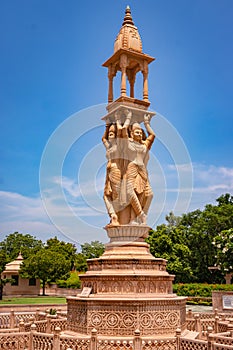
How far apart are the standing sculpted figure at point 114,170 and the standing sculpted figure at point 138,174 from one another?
0.27 meters

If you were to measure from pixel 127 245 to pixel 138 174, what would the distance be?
8.39ft

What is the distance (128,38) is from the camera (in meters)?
15.4

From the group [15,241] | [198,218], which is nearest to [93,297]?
[198,218]

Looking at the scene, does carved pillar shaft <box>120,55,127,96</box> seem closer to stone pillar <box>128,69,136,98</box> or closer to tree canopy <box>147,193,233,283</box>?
stone pillar <box>128,69,136,98</box>

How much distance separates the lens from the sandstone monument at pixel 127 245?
11750 millimetres

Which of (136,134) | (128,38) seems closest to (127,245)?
(136,134)

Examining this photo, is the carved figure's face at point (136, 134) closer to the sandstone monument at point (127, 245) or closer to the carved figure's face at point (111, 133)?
the sandstone monument at point (127, 245)

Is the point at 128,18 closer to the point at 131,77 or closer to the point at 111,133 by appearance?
the point at 131,77

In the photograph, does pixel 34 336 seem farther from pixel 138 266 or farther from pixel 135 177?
pixel 135 177

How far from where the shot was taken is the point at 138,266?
12758 mm

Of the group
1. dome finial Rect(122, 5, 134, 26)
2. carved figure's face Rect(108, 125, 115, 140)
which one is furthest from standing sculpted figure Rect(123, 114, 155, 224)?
dome finial Rect(122, 5, 134, 26)

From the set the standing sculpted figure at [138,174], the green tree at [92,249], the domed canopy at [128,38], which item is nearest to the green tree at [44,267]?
the green tree at [92,249]

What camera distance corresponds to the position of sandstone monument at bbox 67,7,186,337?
1175 cm

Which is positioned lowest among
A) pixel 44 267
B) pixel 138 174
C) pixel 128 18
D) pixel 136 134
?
pixel 44 267
